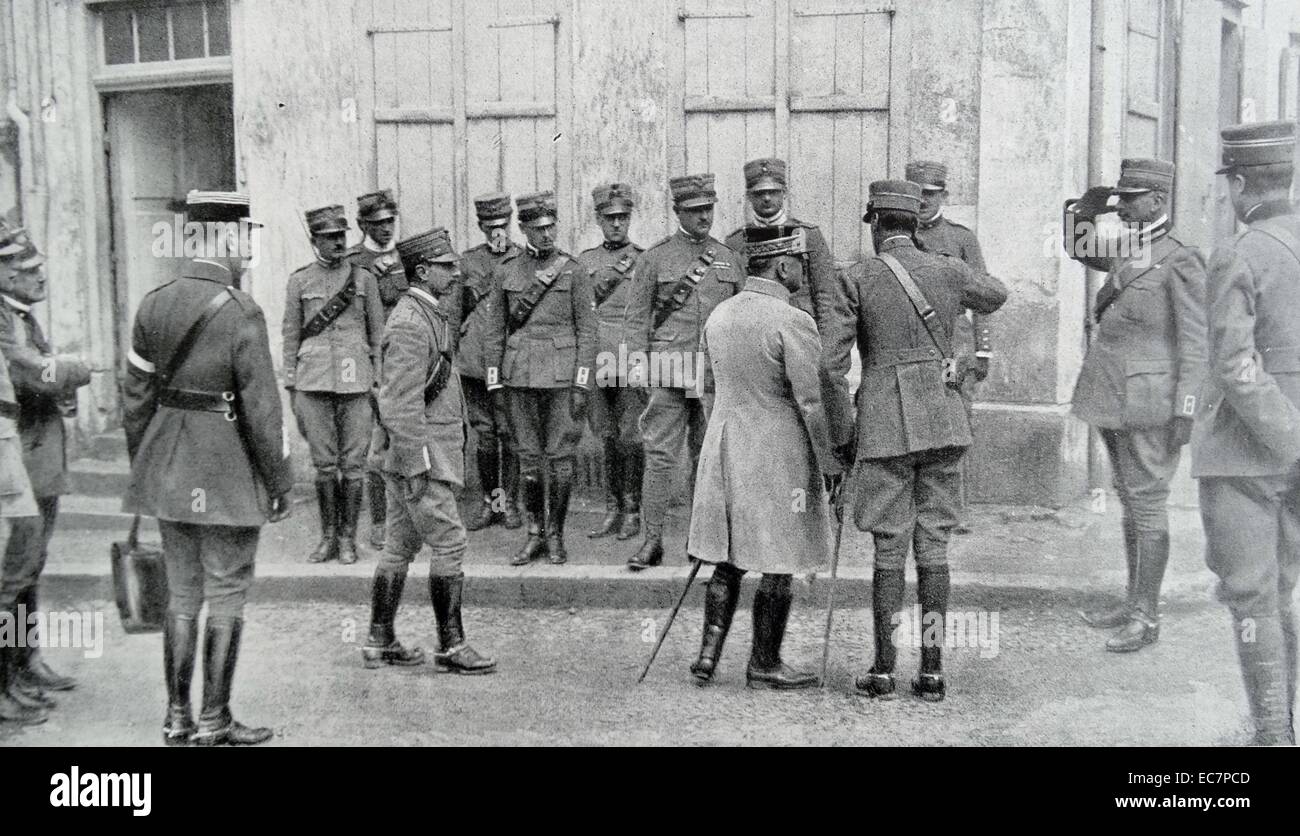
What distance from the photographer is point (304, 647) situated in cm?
646

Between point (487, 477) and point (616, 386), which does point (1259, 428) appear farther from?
point (487, 477)

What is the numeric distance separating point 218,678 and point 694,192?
3955 mm

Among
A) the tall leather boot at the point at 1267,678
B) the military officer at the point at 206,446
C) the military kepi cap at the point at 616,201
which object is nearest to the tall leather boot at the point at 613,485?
the military kepi cap at the point at 616,201

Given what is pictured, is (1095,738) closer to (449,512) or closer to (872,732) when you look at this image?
(872,732)

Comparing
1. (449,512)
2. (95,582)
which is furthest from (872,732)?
(95,582)

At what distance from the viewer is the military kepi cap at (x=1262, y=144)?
15.9 feet

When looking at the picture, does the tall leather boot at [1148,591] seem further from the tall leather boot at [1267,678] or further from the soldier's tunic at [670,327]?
the soldier's tunic at [670,327]

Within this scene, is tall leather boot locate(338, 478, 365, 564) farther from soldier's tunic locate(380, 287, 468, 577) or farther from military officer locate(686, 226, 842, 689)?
military officer locate(686, 226, 842, 689)

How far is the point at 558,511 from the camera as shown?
25.1 ft

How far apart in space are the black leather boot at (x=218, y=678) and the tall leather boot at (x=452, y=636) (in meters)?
1.10

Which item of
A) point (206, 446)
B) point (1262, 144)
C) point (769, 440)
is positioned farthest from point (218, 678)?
point (1262, 144)

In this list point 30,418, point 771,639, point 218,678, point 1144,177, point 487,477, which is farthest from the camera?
point 487,477

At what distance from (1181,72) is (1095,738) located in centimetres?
665
